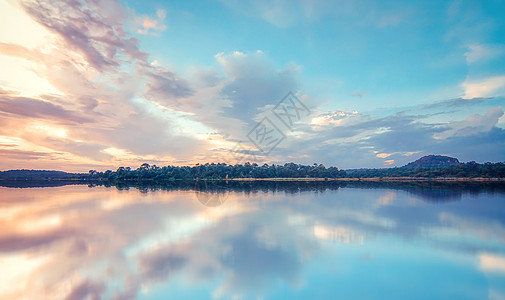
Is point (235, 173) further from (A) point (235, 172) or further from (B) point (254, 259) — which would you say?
(B) point (254, 259)

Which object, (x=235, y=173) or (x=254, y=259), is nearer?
(x=254, y=259)

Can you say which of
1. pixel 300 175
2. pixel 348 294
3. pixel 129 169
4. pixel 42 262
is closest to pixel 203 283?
pixel 348 294

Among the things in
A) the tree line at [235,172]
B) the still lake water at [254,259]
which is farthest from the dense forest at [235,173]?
the still lake water at [254,259]

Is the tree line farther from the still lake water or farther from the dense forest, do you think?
the still lake water

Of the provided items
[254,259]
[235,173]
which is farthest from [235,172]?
[254,259]

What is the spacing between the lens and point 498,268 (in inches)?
299

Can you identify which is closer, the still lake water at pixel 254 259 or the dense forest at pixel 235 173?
the still lake water at pixel 254 259

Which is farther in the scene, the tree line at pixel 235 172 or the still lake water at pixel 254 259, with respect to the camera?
the tree line at pixel 235 172

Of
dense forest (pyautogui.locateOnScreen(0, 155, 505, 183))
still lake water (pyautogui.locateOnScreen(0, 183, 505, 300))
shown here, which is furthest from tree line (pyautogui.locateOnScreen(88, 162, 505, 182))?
still lake water (pyautogui.locateOnScreen(0, 183, 505, 300))

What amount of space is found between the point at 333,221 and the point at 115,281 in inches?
448

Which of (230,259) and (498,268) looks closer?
(498,268)

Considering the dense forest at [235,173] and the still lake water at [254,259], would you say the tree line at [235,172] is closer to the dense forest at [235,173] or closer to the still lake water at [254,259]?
the dense forest at [235,173]

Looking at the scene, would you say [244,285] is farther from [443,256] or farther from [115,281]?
[443,256]

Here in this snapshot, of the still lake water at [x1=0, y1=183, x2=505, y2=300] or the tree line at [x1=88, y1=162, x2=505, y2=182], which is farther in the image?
the tree line at [x1=88, y1=162, x2=505, y2=182]
